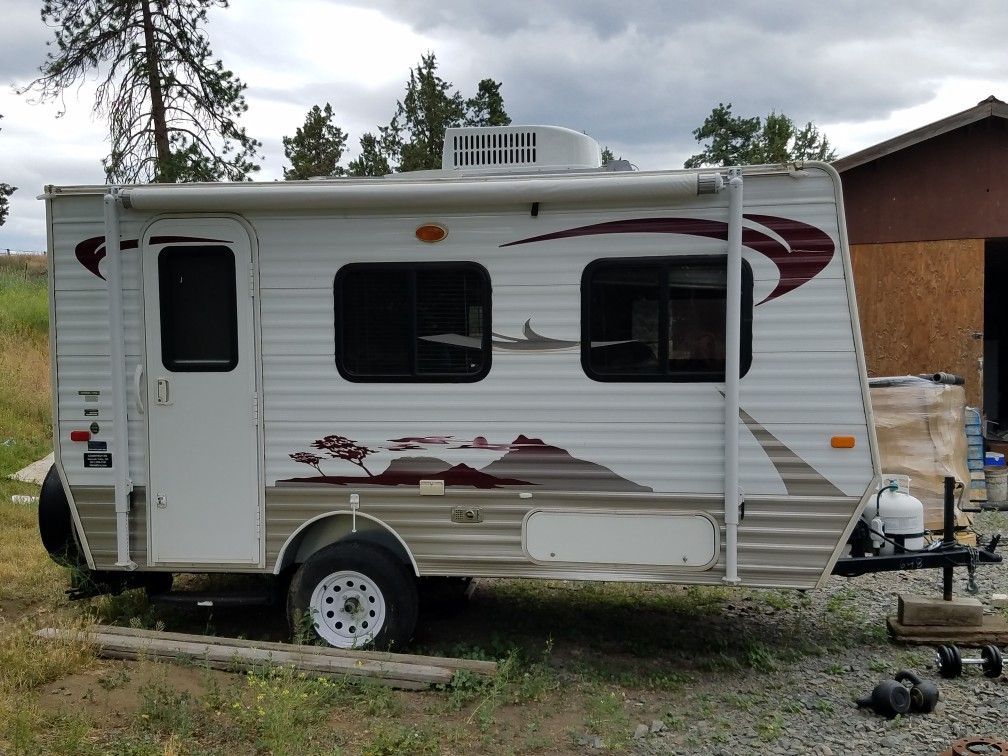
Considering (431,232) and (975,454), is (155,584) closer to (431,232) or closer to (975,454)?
(431,232)

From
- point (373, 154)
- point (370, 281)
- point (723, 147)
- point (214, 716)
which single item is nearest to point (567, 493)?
point (370, 281)

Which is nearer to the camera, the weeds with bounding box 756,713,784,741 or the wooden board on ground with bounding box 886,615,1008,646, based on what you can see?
the weeds with bounding box 756,713,784,741

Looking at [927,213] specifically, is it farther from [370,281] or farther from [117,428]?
[117,428]

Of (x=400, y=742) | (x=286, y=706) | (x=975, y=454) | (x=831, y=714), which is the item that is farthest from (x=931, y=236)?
(x=286, y=706)

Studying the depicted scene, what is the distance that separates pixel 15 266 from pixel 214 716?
93.9 feet

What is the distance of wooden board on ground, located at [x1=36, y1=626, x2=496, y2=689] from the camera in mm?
4598

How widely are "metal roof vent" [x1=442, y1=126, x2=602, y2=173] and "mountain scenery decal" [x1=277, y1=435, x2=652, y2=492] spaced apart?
1.69 m

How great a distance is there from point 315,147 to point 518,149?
24.9 m

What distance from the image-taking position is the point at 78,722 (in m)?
3.94

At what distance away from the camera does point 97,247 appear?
5.09m

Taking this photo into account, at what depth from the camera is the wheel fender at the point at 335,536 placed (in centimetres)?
499

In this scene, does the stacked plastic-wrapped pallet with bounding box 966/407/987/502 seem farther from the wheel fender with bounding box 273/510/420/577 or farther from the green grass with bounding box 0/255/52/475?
the green grass with bounding box 0/255/52/475

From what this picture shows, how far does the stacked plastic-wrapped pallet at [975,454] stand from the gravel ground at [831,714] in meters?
4.36

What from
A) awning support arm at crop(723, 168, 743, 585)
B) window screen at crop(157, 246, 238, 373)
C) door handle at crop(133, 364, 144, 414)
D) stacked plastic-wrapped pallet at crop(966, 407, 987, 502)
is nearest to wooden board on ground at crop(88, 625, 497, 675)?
door handle at crop(133, 364, 144, 414)
